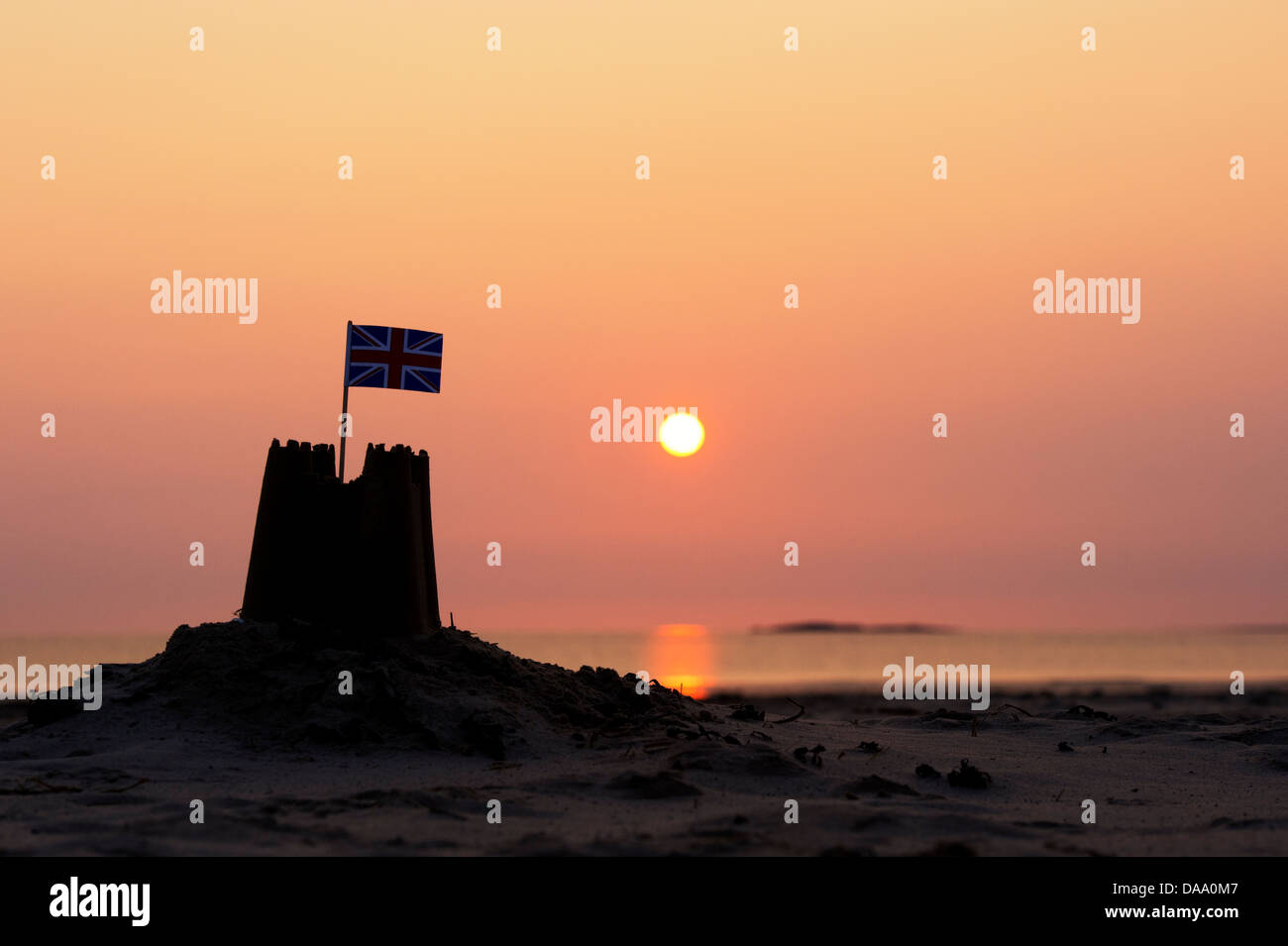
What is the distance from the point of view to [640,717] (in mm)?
18141

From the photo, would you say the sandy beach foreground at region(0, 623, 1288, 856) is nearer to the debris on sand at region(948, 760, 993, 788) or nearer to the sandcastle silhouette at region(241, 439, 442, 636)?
the debris on sand at region(948, 760, 993, 788)

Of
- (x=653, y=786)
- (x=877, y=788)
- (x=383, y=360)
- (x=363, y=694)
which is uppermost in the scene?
(x=383, y=360)

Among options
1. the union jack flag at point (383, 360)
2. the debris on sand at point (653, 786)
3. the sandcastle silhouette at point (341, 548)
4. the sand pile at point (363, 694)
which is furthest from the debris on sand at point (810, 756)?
the union jack flag at point (383, 360)

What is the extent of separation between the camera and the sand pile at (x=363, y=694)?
16.1 meters

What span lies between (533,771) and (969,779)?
5.35 metres

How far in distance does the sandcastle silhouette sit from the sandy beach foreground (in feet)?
2.02

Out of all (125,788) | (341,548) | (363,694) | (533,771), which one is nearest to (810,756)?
(533,771)

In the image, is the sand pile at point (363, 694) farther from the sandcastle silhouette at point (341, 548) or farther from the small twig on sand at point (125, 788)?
the small twig on sand at point (125, 788)

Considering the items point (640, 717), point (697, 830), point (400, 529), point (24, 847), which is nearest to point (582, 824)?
point (697, 830)

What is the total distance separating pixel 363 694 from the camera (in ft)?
54.5

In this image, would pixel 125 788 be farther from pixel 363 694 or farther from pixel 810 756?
pixel 810 756
